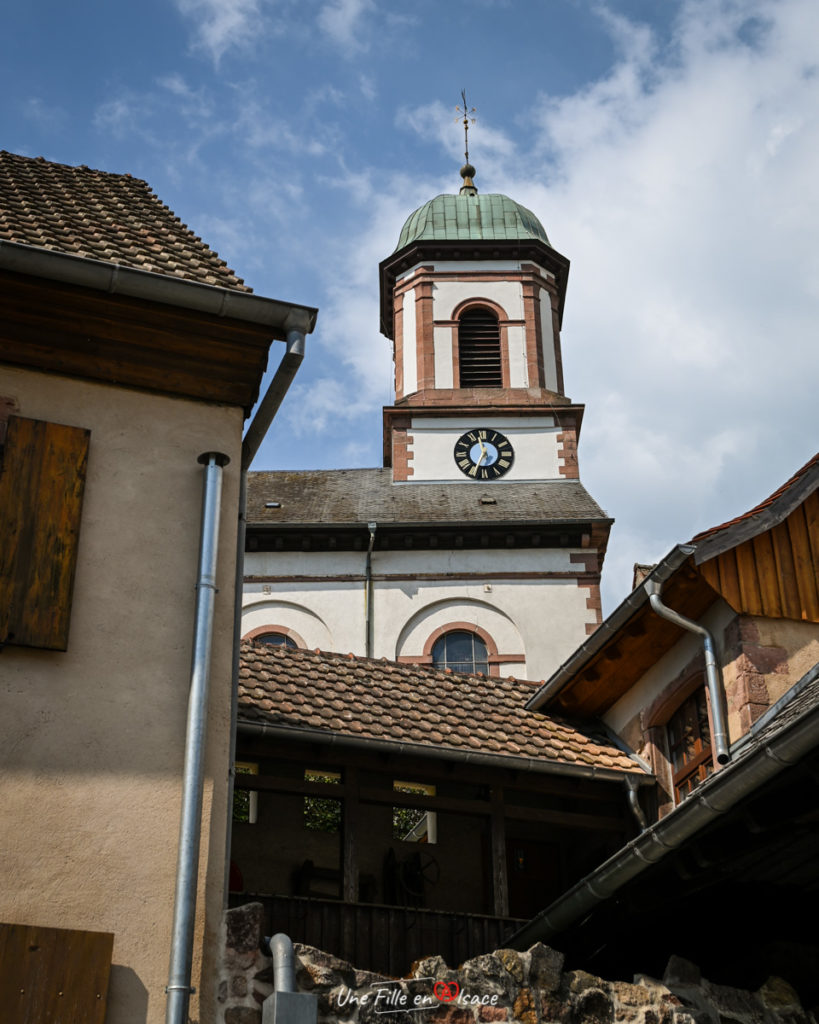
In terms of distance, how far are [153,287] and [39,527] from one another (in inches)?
64.8

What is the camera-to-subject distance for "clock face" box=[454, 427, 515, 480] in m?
30.8

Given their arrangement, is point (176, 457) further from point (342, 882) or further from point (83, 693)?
point (342, 882)

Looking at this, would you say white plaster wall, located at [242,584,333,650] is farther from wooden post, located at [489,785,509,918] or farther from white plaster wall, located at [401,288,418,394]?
wooden post, located at [489,785,509,918]

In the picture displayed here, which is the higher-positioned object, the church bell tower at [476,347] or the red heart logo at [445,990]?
the church bell tower at [476,347]

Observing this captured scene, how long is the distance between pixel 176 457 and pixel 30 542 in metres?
1.18

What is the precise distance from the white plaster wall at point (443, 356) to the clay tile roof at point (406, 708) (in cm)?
1789

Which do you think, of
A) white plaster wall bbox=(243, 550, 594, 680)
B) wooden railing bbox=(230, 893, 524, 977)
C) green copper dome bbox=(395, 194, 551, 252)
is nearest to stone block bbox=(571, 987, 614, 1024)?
wooden railing bbox=(230, 893, 524, 977)

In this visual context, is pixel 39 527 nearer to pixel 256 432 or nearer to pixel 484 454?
pixel 256 432

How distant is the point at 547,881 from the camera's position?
48.8 ft

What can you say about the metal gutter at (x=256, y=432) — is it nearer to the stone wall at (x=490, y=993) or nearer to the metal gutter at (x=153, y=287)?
the metal gutter at (x=153, y=287)

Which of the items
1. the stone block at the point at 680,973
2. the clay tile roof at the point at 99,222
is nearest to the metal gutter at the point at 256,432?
the clay tile roof at the point at 99,222

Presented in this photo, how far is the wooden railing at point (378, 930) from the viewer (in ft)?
37.2

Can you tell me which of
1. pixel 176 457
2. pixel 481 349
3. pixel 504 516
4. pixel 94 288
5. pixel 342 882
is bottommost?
pixel 342 882

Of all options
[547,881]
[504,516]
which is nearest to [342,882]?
[547,881]
